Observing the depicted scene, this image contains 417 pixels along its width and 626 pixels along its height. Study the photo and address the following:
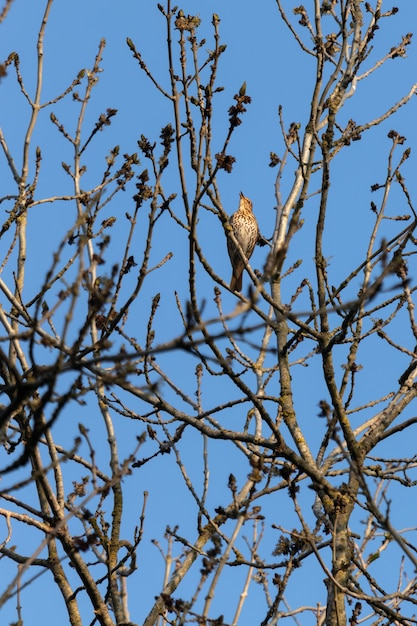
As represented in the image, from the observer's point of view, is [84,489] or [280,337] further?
[280,337]

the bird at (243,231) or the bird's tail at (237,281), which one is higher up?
the bird at (243,231)

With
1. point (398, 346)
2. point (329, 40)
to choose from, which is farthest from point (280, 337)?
point (329, 40)

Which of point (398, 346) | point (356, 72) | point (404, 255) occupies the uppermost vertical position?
point (356, 72)

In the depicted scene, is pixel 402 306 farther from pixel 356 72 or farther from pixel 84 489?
pixel 84 489

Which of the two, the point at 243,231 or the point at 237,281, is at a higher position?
the point at 243,231

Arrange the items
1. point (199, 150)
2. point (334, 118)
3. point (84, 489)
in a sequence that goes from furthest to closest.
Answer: point (334, 118)
point (84, 489)
point (199, 150)

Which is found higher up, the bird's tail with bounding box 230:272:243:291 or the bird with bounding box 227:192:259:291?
the bird with bounding box 227:192:259:291

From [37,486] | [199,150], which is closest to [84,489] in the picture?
[37,486]

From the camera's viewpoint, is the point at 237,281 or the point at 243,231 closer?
the point at 237,281

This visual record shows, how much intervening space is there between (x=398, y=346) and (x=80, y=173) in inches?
94.1

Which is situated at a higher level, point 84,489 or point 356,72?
point 356,72

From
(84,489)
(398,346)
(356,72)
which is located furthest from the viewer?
(356,72)

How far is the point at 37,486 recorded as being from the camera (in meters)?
4.87

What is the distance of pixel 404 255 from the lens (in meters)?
5.01
